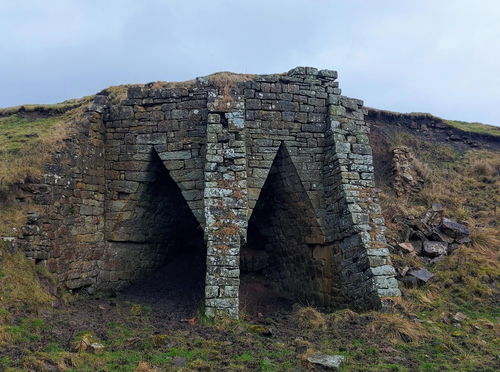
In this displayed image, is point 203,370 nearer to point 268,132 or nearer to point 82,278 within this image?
point 82,278

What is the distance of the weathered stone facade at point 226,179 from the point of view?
11.4 meters

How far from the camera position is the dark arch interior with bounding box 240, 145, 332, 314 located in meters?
12.6

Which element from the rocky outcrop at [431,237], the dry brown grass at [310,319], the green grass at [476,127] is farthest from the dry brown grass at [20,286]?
the green grass at [476,127]

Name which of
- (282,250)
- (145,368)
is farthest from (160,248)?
(145,368)

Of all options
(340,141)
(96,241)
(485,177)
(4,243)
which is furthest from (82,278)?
(485,177)

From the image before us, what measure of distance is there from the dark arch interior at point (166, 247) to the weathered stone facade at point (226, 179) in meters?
0.06

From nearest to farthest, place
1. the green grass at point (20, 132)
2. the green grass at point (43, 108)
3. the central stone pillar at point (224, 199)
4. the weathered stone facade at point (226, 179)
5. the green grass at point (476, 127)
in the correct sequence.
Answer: the central stone pillar at point (224, 199) → the weathered stone facade at point (226, 179) → the green grass at point (20, 132) → the green grass at point (43, 108) → the green grass at point (476, 127)

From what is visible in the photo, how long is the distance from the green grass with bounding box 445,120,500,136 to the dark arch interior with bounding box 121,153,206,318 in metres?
15.8

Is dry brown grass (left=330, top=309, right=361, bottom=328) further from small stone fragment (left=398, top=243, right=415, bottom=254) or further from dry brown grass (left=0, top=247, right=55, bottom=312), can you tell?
dry brown grass (left=0, top=247, right=55, bottom=312)

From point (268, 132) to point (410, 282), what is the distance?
17.4ft

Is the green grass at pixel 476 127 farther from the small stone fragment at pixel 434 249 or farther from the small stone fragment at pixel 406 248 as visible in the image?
the small stone fragment at pixel 406 248

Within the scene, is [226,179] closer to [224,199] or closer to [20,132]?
[224,199]

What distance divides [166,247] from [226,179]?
3.98 m

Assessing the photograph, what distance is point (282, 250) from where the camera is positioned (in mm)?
13742
